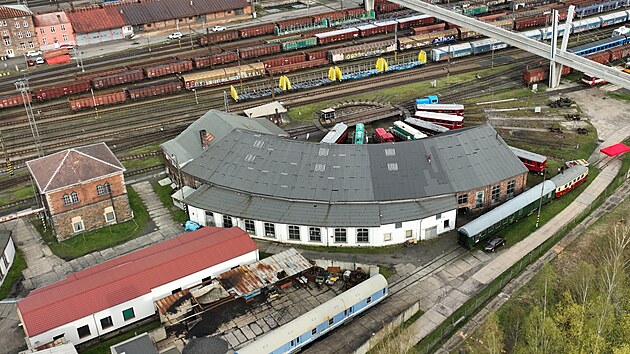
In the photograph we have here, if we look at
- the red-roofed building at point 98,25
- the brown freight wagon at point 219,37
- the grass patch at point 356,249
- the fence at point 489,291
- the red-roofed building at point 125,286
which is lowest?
the fence at point 489,291

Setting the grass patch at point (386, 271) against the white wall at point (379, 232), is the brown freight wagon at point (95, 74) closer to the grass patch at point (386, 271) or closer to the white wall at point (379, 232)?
the white wall at point (379, 232)

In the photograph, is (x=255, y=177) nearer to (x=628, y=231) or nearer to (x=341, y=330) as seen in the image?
(x=341, y=330)

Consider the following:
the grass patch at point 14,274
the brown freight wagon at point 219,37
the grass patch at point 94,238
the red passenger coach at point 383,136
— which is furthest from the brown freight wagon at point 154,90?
the grass patch at point 14,274

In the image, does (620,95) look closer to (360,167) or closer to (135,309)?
(360,167)

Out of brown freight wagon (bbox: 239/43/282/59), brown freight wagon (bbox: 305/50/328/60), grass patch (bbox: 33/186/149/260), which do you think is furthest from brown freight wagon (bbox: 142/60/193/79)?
grass patch (bbox: 33/186/149/260)

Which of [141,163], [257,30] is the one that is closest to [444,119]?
[141,163]

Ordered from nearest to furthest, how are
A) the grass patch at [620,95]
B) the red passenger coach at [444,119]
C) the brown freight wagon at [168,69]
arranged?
the red passenger coach at [444,119] < the grass patch at [620,95] < the brown freight wagon at [168,69]
